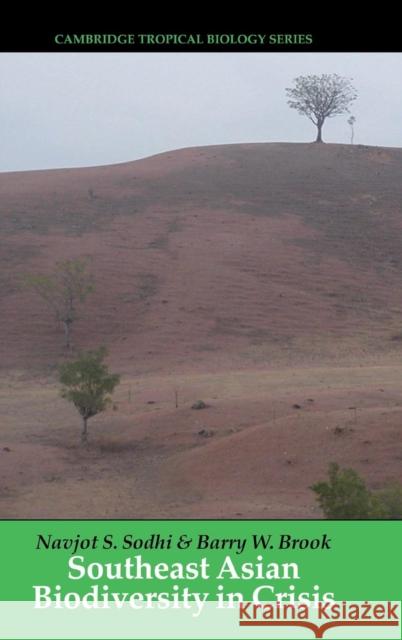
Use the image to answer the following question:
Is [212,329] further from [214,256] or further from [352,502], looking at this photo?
[352,502]

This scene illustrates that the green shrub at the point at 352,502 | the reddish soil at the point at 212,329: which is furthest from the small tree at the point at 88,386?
the green shrub at the point at 352,502

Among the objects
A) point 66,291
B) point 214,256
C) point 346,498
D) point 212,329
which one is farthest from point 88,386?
point 214,256

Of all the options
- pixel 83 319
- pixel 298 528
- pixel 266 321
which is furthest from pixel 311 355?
pixel 298 528

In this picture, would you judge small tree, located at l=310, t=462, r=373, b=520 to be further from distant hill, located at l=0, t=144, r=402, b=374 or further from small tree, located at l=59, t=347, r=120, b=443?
→ distant hill, located at l=0, t=144, r=402, b=374

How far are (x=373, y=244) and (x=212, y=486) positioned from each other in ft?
96.3

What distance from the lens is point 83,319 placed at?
→ 30.1m

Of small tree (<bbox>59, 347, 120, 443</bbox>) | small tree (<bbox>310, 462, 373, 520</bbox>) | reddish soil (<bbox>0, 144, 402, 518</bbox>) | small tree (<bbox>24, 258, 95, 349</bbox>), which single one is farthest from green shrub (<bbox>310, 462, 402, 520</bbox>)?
small tree (<bbox>24, 258, 95, 349</bbox>)

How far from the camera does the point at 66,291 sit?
2873 centimetres

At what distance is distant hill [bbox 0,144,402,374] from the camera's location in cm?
2762

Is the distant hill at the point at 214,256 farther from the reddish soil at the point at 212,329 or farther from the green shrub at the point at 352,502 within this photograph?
the green shrub at the point at 352,502

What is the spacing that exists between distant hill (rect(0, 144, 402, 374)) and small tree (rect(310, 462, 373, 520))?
52.4 feet

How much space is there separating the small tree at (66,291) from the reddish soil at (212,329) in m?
0.52

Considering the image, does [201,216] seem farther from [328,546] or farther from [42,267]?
[328,546]

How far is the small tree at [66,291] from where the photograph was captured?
28.5 metres
